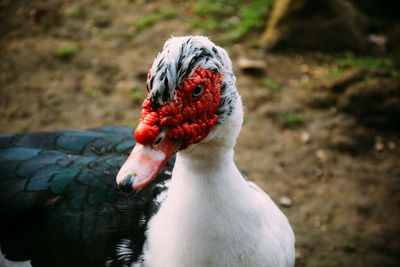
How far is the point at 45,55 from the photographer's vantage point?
5.39m

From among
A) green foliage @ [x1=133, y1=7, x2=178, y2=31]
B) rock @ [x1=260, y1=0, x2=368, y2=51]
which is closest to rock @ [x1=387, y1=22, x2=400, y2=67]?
rock @ [x1=260, y1=0, x2=368, y2=51]

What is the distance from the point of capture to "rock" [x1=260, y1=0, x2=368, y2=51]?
17.6 ft

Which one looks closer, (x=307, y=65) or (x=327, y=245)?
(x=327, y=245)

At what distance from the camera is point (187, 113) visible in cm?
148

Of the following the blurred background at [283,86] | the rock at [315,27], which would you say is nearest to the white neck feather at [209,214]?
the blurred background at [283,86]

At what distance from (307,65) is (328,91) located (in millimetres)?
796

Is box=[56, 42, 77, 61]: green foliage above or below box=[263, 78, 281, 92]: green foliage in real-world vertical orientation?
above

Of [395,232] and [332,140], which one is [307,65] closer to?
[332,140]

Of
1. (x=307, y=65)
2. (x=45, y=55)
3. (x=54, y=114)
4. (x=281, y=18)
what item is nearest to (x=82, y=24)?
(x=45, y=55)

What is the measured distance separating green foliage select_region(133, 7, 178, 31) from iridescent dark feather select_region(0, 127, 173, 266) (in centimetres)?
394

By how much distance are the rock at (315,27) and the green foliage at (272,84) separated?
77 cm

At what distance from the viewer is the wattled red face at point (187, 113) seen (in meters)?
Answer: 1.42

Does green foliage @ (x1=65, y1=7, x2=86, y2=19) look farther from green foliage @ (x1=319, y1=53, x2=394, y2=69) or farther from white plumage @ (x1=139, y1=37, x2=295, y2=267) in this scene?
white plumage @ (x1=139, y1=37, x2=295, y2=267)

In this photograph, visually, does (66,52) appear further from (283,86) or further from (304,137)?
(304,137)
